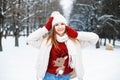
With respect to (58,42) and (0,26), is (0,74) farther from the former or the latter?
(0,26)

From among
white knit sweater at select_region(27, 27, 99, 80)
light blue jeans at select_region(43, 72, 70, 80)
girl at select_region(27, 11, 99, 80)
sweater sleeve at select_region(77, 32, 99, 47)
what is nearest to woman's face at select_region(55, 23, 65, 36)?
girl at select_region(27, 11, 99, 80)

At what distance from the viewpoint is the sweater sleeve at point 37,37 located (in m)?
5.75

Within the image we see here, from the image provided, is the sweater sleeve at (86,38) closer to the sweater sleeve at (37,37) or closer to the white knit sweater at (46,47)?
the white knit sweater at (46,47)

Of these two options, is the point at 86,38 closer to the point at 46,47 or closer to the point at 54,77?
the point at 46,47

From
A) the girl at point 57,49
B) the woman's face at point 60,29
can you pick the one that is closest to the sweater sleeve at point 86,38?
the girl at point 57,49

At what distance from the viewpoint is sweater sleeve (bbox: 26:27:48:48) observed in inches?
226

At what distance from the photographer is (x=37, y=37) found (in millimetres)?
5758

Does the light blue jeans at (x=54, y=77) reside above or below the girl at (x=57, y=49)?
below

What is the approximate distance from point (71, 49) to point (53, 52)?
29cm

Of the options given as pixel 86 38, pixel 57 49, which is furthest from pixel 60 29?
pixel 86 38

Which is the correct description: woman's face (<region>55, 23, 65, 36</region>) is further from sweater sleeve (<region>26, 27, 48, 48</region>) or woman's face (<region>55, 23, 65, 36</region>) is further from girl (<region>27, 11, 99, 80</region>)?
sweater sleeve (<region>26, 27, 48, 48</region>)

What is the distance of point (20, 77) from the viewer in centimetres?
1183

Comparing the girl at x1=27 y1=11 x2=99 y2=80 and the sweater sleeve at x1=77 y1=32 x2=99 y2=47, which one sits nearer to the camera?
the girl at x1=27 y1=11 x2=99 y2=80

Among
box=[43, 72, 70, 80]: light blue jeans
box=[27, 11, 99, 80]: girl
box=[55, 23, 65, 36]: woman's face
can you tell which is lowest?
box=[43, 72, 70, 80]: light blue jeans
